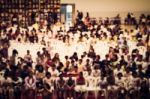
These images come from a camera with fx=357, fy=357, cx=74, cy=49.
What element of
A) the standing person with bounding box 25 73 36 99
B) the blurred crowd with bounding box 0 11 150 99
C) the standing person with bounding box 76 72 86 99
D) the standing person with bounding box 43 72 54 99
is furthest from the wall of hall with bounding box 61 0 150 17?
the standing person with bounding box 25 73 36 99

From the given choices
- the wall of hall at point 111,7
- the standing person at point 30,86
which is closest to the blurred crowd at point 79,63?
the standing person at point 30,86

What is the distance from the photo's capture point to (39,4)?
59.9ft

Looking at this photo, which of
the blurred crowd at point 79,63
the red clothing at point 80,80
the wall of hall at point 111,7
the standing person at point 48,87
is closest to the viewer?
the standing person at point 48,87

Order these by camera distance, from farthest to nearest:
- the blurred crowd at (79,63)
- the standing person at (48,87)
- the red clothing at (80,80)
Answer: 1. the red clothing at (80,80)
2. the blurred crowd at (79,63)
3. the standing person at (48,87)

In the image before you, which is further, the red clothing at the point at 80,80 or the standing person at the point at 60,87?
the red clothing at the point at 80,80

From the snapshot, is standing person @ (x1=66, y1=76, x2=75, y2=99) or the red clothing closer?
standing person @ (x1=66, y1=76, x2=75, y2=99)

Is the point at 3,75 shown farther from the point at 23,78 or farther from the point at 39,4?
the point at 39,4

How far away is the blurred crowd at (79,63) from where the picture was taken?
420 inches

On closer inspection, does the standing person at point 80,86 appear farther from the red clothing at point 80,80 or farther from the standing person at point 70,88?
the standing person at point 70,88

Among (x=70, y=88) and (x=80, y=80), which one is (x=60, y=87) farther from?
(x=80, y=80)

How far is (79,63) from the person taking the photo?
12.4 m

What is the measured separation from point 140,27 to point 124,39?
6.74 ft

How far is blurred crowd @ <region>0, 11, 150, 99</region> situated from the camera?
10664 millimetres

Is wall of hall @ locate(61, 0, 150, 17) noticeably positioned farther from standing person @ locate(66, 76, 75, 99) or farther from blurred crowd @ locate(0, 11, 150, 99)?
standing person @ locate(66, 76, 75, 99)
